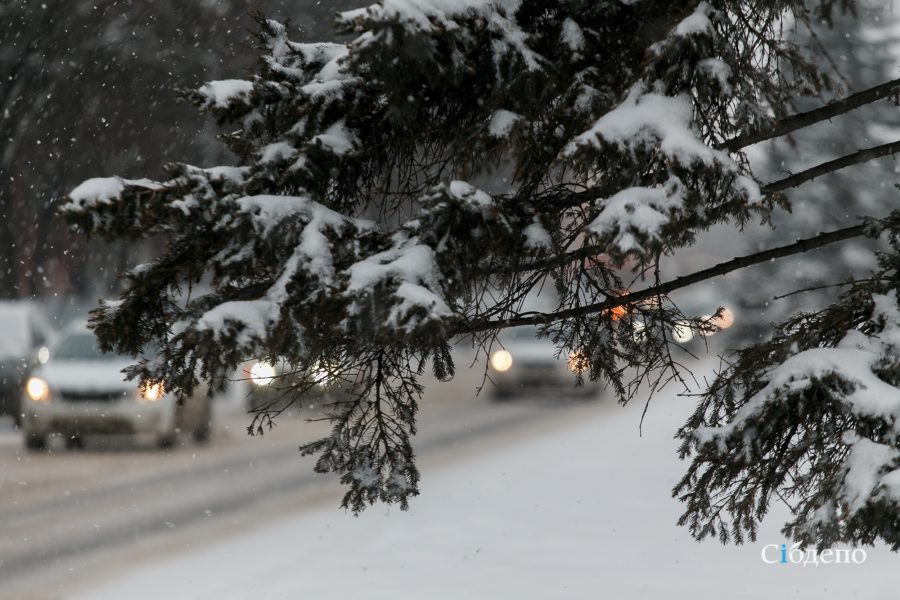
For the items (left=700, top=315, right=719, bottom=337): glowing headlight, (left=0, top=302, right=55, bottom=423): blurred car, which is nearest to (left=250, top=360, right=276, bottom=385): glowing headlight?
(left=700, top=315, right=719, bottom=337): glowing headlight

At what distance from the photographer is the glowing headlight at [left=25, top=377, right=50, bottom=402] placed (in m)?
13.7

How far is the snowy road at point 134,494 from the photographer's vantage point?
29.5ft

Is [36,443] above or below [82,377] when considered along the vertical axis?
below

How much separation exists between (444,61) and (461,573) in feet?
17.7

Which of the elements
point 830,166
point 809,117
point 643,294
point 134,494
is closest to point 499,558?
point 643,294

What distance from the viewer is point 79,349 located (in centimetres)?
1461

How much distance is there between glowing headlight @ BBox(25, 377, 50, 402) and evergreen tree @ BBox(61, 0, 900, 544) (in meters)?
9.19

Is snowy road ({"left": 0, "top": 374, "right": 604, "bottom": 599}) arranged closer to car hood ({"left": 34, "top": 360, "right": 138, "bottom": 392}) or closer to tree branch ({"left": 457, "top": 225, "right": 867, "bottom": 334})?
car hood ({"left": 34, "top": 360, "right": 138, "bottom": 392})

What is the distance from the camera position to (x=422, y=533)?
34.3 ft

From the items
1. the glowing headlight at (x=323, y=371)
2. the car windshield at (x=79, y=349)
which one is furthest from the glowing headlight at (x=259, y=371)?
the car windshield at (x=79, y=349)

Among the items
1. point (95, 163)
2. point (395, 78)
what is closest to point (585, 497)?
point (395, 78)

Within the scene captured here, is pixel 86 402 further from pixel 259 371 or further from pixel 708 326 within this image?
pixel 708 326

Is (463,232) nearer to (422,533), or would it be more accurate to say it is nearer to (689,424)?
(689,424)

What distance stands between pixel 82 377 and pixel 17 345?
200 inches
